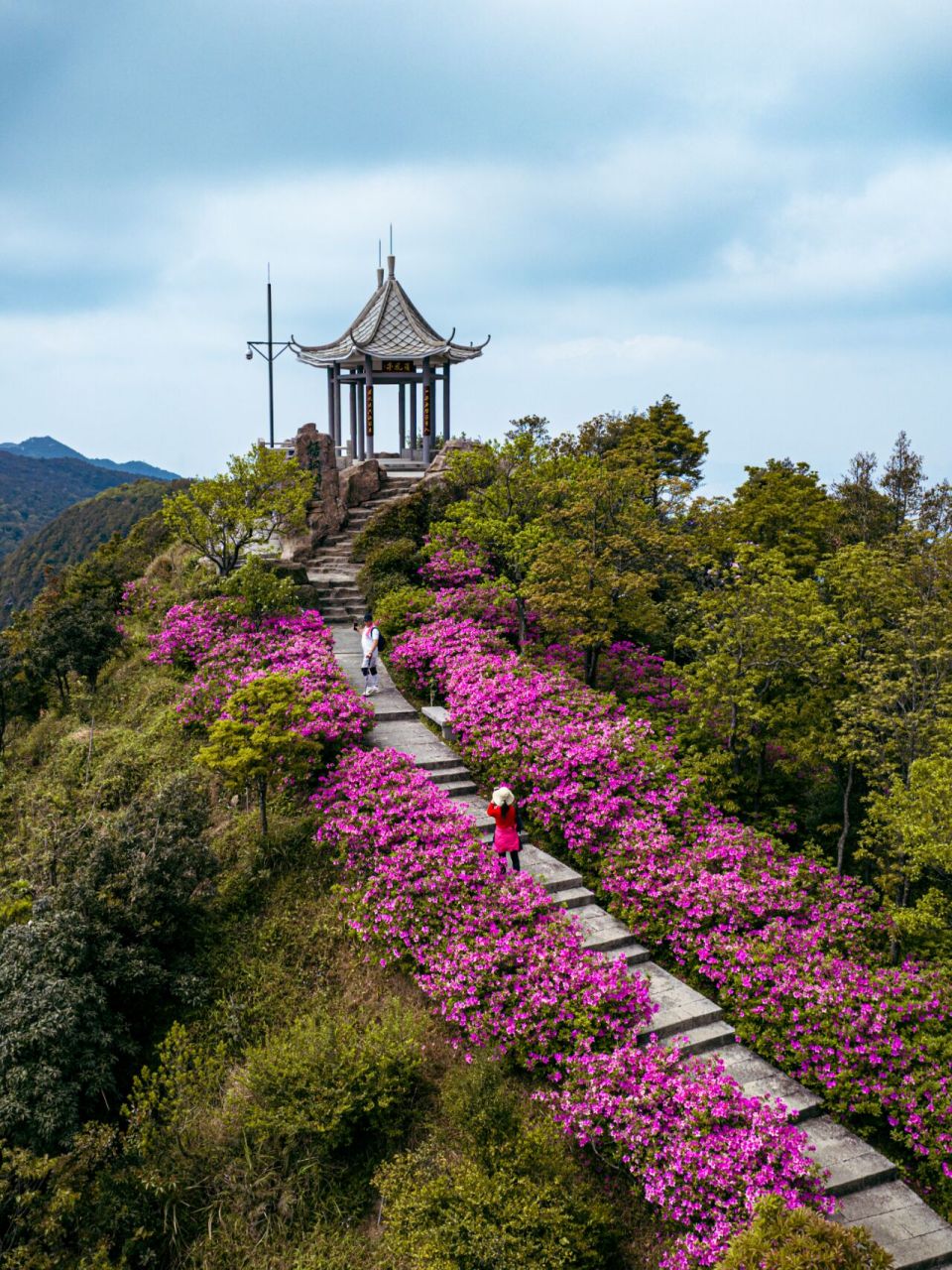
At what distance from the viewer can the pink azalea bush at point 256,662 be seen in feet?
38.1

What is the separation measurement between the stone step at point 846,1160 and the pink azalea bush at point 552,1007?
1.32ft

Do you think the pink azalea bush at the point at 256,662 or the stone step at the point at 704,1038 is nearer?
the stone step at the point at 704,1038

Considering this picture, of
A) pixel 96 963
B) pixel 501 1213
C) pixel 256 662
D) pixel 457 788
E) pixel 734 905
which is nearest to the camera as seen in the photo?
pixel 501 1213

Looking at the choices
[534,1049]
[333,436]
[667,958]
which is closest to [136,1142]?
[534,1049]

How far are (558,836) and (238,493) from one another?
1057 centimetres

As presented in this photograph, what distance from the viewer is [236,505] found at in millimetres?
17375

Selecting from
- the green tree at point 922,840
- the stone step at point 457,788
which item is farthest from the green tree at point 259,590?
the green tree at point 922,840

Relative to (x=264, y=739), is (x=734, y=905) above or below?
below

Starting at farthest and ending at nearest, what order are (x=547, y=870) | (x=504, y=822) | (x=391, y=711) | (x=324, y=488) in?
(x=324, y=488)
(x=391, y=711)
(x=547, y=870)
(x=504, y=822)

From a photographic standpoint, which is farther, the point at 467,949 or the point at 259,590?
the point at 259,590

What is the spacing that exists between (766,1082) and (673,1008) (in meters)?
0.94

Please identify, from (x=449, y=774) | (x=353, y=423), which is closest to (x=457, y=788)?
(x=449, y=774)

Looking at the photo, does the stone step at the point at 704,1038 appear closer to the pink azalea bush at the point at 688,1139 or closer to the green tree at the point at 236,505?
the pink azalea bush at the point at 688,1139

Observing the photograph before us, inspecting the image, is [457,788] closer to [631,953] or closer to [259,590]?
[631,953]
